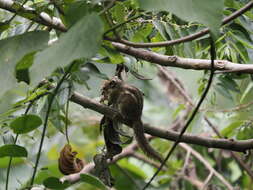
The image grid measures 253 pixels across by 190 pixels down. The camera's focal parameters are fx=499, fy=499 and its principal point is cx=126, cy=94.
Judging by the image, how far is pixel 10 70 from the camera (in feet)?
2.10

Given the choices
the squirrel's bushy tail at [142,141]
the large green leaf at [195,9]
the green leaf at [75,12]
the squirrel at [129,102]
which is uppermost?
the green leaf at [75,12]

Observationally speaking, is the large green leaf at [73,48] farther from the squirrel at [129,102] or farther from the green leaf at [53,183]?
the green leaf at [53,183]

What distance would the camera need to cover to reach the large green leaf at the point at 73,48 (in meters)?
0.52

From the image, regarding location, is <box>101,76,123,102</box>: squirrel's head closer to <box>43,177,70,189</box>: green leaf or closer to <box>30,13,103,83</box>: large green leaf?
<box>43,177,70,189</box>: green leaf

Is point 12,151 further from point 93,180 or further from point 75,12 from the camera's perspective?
point 75,12

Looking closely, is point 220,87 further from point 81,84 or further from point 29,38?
point 29,38

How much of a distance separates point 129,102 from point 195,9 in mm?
353

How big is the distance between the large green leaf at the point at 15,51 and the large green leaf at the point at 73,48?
99 millimetres

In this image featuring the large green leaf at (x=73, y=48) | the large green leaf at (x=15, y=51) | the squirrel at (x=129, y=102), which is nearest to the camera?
the large green leaf at (x=73, y=48)

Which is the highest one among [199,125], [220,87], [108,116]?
[108,116]

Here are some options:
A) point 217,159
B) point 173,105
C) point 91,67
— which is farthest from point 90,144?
point 91,67

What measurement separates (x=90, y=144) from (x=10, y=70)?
1.84 metres

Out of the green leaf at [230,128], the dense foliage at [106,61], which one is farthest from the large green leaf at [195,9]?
the green leaf at [230,128]

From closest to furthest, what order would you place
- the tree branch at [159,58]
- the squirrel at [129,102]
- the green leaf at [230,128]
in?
the tree branch at [159,58], the squirrel at [129,102], the green leaf at [230,128]
